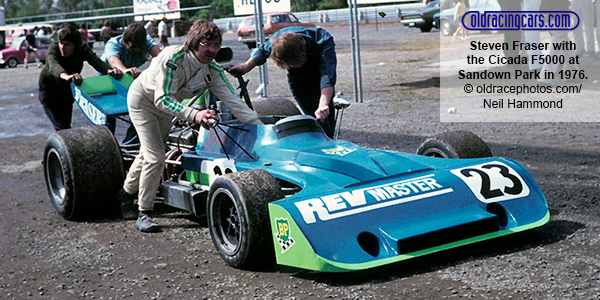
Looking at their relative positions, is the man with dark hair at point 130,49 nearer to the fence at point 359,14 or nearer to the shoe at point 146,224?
the shoe at point 146,224

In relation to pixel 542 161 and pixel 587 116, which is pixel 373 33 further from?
pixel 542 161

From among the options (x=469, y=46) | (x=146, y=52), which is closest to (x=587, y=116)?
(x=146, y=52)

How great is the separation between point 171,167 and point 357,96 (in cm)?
706

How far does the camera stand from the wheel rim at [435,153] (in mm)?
5867

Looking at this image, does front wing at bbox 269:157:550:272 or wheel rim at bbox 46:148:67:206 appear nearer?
front wing at bbox 269:157:550:272

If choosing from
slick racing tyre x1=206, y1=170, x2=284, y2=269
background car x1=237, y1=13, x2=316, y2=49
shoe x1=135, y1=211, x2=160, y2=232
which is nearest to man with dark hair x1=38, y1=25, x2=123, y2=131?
shoe x1=135, y1=211, x2=160, y2=232

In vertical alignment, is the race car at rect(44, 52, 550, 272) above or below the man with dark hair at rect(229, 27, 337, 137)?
below

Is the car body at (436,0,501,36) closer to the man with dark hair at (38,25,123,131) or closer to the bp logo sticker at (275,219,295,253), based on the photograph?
the man with dark hair at (38,25,123,131)

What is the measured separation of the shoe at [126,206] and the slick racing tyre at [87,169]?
13 centimetres

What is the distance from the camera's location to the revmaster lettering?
4500 mm

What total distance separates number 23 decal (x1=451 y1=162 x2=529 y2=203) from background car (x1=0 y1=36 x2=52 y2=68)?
103 feet

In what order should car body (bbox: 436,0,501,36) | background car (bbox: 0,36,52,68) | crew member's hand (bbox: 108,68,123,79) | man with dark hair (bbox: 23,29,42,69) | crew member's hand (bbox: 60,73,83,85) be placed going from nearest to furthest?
crew member's hand (bbox: 60,73,83,85) < crew member's hand (bbox: 108,68,123,79) < car body (bbox: 436,0,501,36) < man with dark hair (bbox: 23,29,42,69) < background car (bbox: 0,36,52,68)

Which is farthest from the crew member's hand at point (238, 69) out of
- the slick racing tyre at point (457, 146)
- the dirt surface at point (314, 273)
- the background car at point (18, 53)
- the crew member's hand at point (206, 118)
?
the background car at point (18, 53)

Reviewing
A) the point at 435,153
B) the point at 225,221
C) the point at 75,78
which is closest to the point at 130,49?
the point at 75,78
